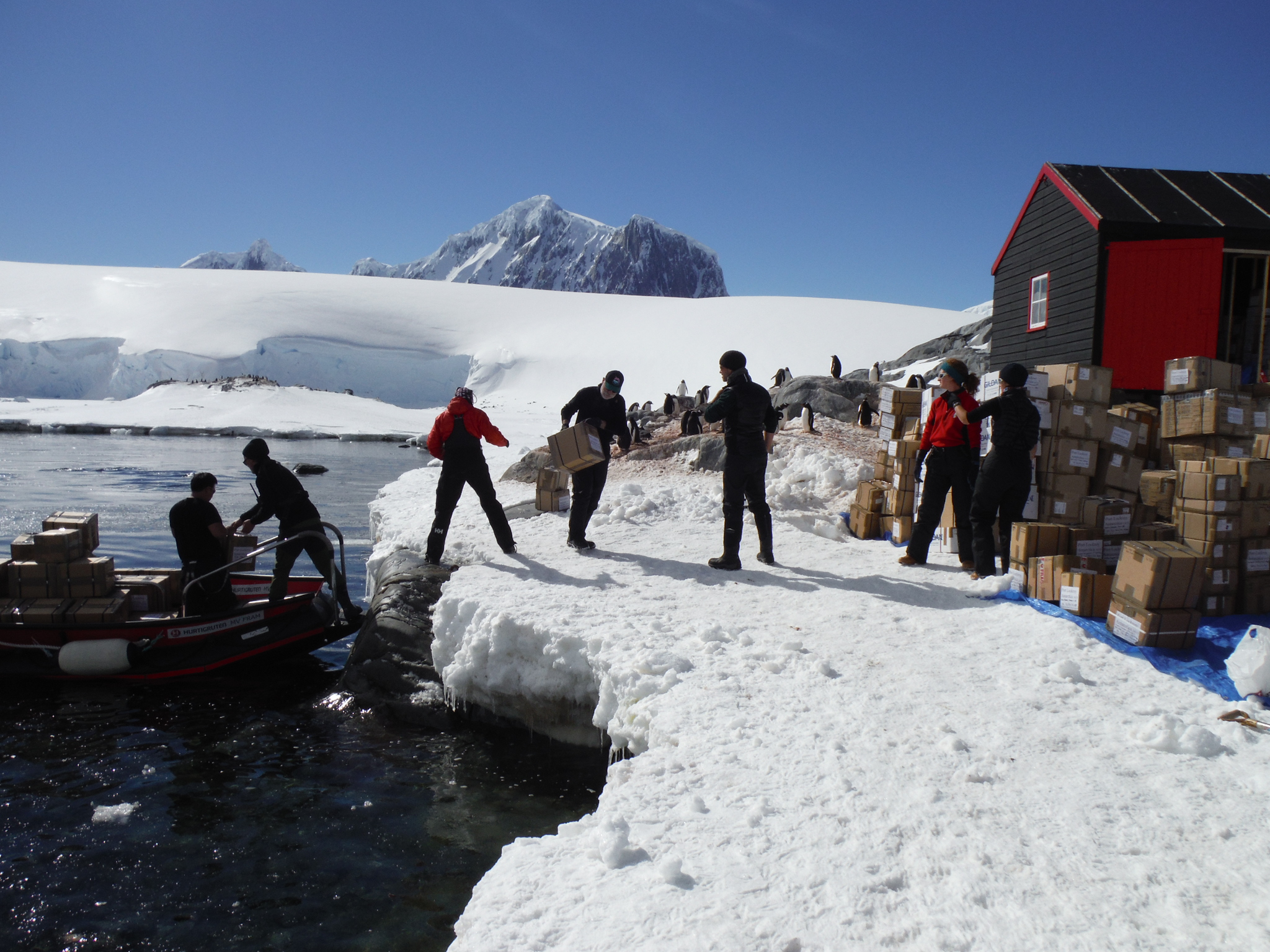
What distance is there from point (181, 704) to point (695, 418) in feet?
30.2

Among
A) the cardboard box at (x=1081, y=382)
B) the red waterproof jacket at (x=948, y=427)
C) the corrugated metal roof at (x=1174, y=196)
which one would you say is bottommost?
the red waterproof jacket at (x=948, y=427)

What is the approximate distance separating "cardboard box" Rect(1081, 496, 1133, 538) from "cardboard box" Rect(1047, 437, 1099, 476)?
0.28m

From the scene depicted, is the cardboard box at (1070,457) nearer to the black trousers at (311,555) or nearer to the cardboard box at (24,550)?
the black trousers at (311,555)

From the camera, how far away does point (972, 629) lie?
4.84m

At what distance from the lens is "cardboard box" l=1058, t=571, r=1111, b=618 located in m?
4.83

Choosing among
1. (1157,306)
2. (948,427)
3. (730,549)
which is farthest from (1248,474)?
(1157,306)

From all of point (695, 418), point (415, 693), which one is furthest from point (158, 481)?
point (415, 693)

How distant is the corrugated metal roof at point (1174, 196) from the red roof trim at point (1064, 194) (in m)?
0.05

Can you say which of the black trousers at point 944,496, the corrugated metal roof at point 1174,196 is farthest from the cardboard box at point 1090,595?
the corrugated metal roof at point 1174,196

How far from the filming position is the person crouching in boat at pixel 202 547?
6266mm

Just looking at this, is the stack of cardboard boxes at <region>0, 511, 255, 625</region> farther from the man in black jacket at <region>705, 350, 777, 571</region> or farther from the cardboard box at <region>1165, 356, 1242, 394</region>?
the cardboard box at <region>1165, 356, 1242, 394</region>

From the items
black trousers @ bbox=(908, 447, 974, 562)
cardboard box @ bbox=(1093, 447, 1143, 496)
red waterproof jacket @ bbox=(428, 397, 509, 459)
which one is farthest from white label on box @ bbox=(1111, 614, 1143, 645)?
red waterproof jacket @ bbox=(428, 397, 509, 459)

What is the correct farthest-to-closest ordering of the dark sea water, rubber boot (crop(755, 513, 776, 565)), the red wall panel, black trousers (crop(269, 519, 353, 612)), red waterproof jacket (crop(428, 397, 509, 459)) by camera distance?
the red wall panel < red waterproof jacket (crop(428, 397, 509, 459)) < black trousers (crop(269, 519, 353, 612)) < rubber boot (crop(755, 513, 776, 565)) < the dark sea water

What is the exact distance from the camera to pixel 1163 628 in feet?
14.4
